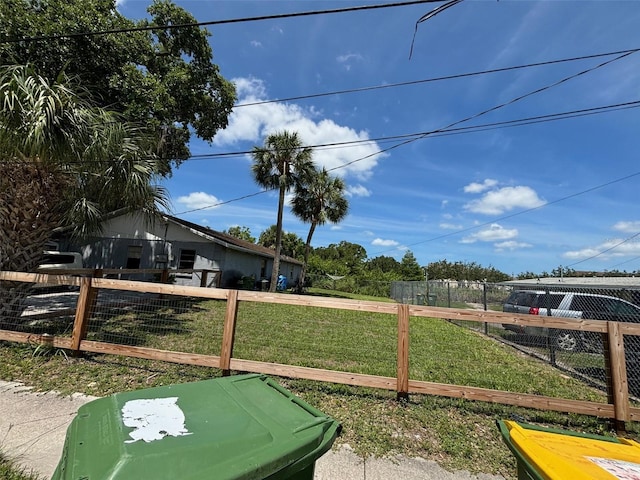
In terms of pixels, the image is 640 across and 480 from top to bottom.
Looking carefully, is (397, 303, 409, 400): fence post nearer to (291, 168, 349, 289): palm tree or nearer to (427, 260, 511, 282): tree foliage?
(291, 168, 349, 289): palm tree

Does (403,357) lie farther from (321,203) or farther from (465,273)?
(465,273)

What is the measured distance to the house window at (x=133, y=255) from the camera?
15.8 metres

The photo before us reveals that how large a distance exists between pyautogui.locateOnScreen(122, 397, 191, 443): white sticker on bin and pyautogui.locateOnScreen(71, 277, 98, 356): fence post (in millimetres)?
3840

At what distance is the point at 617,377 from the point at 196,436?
4553mm

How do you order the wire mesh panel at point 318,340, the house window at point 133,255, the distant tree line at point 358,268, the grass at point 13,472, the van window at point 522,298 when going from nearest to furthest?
the grass at point 13,472, the wire mesh panel at point 318,340, the van window at point 522,298, the house window at point 133,255, the distant tree line at point 358,268

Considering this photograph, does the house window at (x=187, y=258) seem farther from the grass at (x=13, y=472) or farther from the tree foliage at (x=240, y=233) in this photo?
the tree foliage at (x=240, y=233)

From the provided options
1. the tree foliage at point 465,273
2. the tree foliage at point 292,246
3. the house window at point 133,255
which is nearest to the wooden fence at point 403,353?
the house window at point 133,255

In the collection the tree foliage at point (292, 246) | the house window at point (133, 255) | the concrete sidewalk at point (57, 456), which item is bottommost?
the concrete sidewalk at point (57, 456)

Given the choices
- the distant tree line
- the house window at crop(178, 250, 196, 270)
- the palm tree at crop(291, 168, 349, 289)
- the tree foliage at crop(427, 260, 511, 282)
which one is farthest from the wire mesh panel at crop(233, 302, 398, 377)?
the tree foliage at crop(427, 260, 511, 282)

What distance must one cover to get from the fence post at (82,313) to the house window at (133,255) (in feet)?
A: 41.4

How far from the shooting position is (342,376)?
3.74m

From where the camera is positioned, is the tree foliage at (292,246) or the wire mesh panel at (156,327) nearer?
the wire mesh panel at (156,327)

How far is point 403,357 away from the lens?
12.1ft

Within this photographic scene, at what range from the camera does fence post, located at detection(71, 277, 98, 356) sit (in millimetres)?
4426
